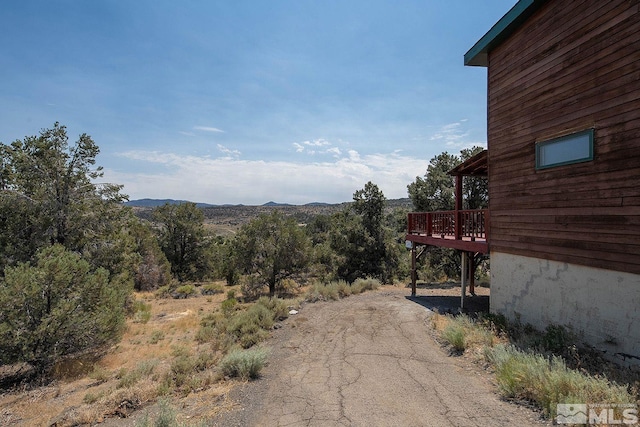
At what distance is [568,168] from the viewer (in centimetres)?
700

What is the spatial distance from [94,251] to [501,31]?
16.2 metres

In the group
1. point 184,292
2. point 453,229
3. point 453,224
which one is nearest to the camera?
point 453,229

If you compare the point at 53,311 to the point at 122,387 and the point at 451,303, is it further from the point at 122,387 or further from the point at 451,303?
the point at 451,303

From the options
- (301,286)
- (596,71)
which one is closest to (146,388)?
(596,71)

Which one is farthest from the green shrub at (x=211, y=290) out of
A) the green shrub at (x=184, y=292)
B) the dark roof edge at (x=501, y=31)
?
the dark roof edge at (x=501, y=31)

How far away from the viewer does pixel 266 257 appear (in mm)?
20484

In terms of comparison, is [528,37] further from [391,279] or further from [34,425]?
[391,279]

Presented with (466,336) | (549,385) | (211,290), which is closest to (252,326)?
(466,336)

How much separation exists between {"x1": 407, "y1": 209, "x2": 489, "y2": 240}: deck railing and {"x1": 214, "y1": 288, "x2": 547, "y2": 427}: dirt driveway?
3.43m

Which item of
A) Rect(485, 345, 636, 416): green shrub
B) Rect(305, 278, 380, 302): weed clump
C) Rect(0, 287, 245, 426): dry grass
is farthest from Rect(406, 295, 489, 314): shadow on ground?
Rect(0, 287, 245, 426): dry grass

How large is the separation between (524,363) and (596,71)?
18.4 feet

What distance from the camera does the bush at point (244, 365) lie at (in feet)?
21.8

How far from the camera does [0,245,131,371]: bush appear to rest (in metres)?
8.45

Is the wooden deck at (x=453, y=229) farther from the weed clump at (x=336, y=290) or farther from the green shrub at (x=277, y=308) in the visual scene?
the green shrub at (x=277, y=308)
